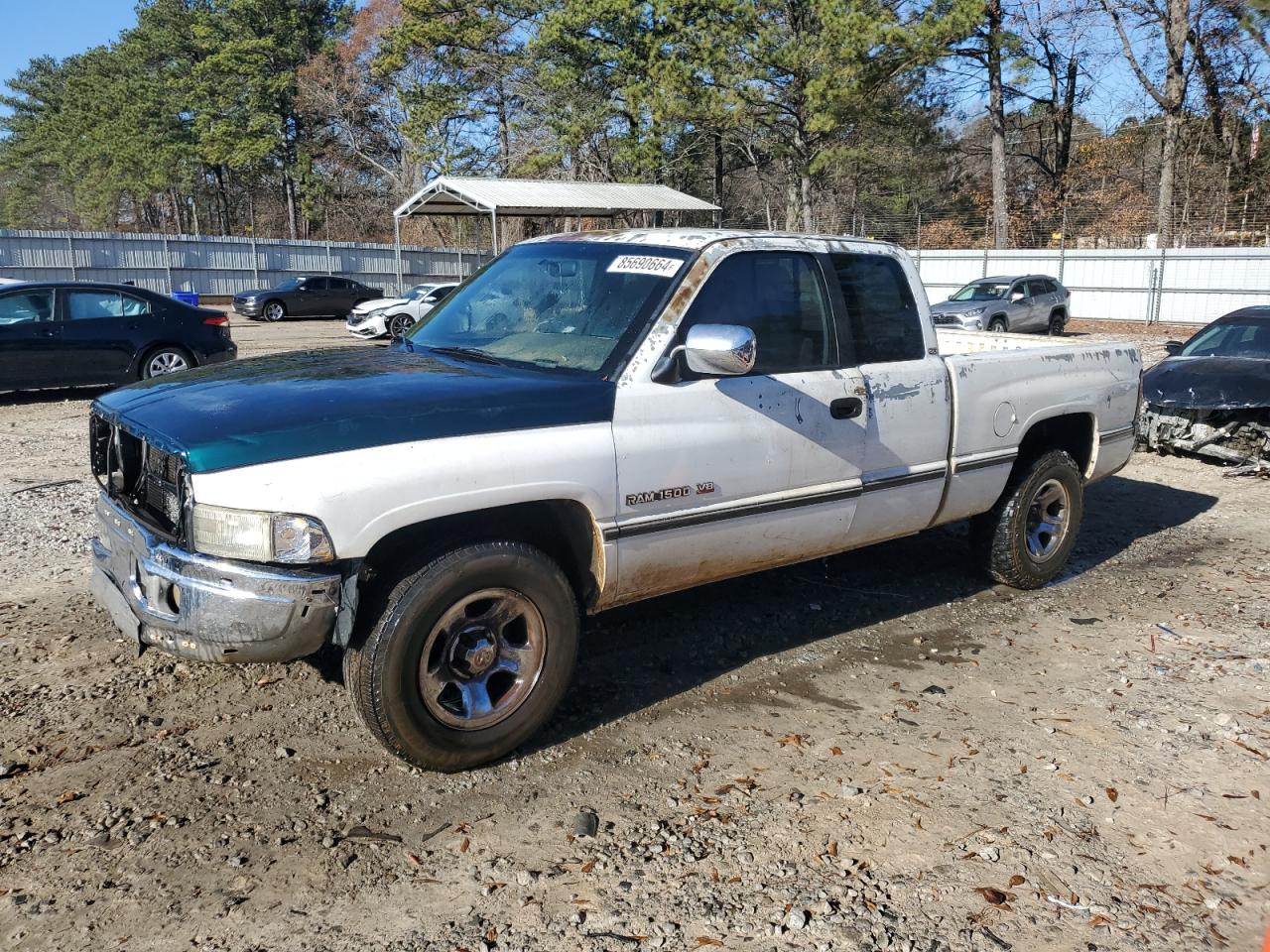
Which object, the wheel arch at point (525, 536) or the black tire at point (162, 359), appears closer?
the wheel arch at point (525, 536)

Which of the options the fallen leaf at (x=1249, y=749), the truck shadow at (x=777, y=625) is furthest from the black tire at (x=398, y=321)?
the fallen leaf at (x=1249, y=749)

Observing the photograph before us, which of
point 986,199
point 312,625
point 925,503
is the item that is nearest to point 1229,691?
point 925,503

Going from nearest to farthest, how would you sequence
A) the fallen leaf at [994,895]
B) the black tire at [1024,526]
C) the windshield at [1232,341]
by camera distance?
the fallen leaf at [994,895] → the black tire at [1024,526] → the windshield at [1232,341]

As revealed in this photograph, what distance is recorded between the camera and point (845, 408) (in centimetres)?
468

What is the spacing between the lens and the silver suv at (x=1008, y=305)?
77.0ft

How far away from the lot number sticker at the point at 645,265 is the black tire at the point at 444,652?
1.36 meters

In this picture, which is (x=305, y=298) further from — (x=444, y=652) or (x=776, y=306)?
(x=444, y=652)

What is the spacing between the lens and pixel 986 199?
46562mm

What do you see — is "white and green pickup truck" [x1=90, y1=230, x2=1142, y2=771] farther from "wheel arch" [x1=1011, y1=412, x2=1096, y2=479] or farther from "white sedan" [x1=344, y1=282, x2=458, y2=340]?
"white sedan" [x1=344, y1=282, x2=458, y2=340]

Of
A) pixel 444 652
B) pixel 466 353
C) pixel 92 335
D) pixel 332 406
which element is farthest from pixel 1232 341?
pixel 92 335

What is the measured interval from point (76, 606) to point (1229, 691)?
5.63 meters

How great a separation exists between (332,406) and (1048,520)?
444 cm

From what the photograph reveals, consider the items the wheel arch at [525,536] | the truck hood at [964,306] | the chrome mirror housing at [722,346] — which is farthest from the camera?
the truck hood at [964,306]

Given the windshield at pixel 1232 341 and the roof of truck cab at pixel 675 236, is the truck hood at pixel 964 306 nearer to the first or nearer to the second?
the windshield at pixel 1232 341
